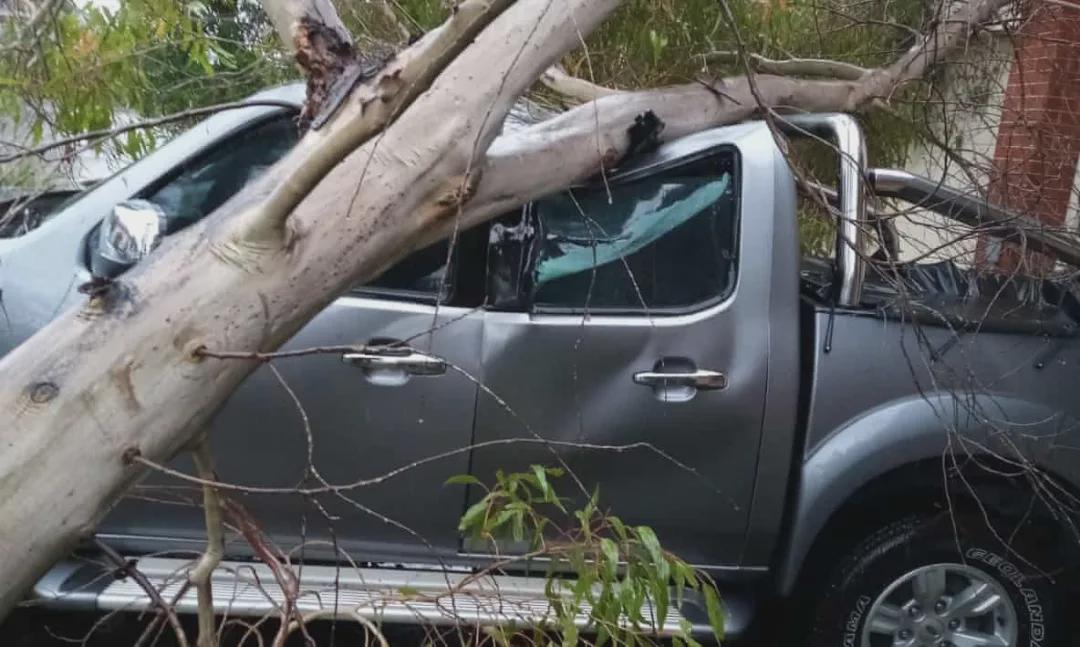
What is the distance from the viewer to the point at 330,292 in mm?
1957

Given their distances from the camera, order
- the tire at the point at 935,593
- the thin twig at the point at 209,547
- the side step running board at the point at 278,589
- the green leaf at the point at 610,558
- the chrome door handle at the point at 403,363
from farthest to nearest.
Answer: the tire at the point at 935,593 → the chrome door handle at the point at 403,363 → the side step running board at the point at 278,589 → the green leaf at the point at 610,558 → the thin twig at the point at 209,547

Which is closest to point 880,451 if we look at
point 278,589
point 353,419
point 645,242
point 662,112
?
point 645,242

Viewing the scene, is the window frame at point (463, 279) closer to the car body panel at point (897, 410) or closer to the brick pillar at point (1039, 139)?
the car body panel at point (897, 410)

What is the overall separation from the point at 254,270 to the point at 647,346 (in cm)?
161

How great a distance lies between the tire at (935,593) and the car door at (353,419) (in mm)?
1228

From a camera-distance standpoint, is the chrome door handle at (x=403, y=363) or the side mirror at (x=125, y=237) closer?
the side mirror at (x=125, y=237)

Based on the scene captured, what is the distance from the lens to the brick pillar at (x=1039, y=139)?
3562 millimetres

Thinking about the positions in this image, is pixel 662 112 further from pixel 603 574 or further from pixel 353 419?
pixel 603 574

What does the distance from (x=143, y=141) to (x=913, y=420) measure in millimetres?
3399

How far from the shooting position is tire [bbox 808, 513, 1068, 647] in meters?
3.38

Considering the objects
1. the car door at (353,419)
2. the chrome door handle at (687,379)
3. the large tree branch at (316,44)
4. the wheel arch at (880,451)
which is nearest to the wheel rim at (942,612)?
the wheel arch at (880,451)

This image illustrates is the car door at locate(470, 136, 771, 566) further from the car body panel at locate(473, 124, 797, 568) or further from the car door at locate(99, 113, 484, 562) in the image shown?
the car door at locate(99, 113, 484, 562)

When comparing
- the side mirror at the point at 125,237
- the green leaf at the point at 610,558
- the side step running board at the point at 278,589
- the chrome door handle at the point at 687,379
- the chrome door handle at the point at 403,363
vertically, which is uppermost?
the side mirror at the point at 125,237

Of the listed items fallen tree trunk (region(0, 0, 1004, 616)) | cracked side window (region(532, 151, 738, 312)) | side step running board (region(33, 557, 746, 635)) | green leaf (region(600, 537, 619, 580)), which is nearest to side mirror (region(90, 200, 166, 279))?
side step running board (region(33, 557, 746, 635))
